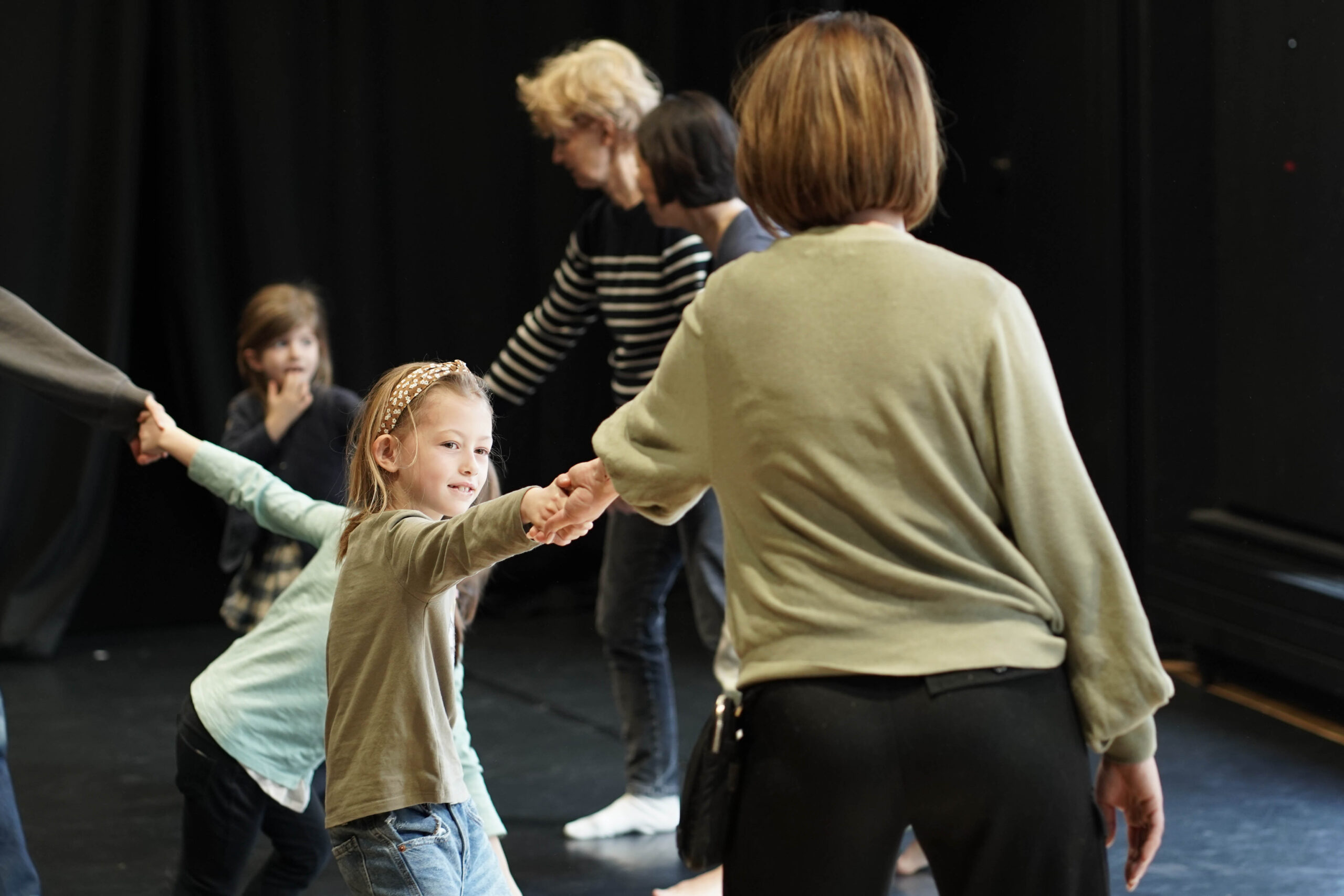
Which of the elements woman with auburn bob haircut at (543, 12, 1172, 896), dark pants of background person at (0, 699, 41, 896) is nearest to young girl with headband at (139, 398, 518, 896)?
dark pants of background person at (0, 699, 41, 896)

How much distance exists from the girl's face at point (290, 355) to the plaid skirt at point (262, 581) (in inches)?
17.0

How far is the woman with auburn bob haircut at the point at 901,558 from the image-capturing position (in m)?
1.21

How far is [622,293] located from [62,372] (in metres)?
1.03

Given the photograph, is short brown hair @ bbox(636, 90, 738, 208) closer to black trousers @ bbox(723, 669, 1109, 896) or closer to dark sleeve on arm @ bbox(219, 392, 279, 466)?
dark sleeve on arm @ bbox(219, 392, 279, 466)

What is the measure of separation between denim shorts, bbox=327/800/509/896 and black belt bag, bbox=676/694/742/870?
0.40 m

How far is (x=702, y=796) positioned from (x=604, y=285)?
174 cm

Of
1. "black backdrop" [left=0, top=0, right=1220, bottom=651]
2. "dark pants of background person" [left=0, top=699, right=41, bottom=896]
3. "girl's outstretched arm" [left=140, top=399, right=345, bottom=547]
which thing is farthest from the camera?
"black backdrop" [left=0, top=0, right=1220, bottom=651]

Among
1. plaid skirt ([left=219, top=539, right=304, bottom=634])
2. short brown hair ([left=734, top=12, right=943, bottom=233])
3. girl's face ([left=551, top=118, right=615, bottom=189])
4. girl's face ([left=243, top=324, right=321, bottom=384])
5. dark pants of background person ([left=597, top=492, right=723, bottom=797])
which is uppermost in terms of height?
short brown hair ([left=734, top=12, right=943, bottom=233])

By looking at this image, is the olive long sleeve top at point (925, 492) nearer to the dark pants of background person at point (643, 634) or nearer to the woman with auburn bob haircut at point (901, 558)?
the woman with auburn bob haircut at point (901, 558)

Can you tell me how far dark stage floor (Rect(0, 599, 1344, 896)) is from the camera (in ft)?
8.85

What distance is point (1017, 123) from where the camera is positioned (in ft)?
15.0

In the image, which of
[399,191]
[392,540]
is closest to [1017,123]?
[399,191]

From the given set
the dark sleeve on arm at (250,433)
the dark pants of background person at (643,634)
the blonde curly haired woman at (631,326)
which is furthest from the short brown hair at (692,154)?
the dark sleeve on arm at (250,433)

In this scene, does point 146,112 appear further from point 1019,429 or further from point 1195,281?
point 1019,429
